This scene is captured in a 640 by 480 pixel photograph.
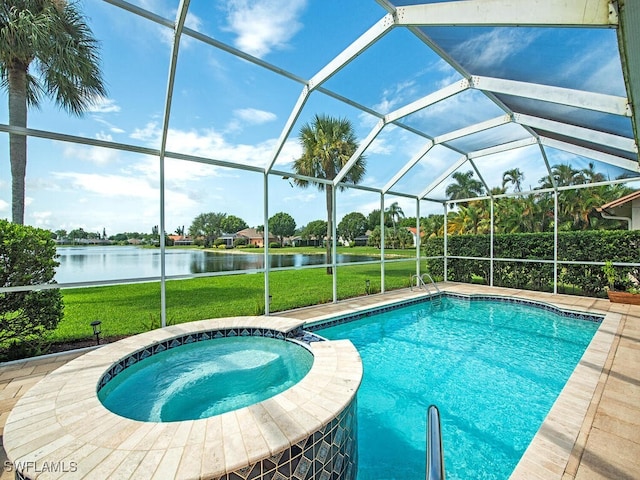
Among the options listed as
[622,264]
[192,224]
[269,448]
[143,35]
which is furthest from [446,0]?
[192,224]

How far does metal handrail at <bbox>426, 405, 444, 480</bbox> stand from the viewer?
3.65 feet

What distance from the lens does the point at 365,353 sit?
561cm

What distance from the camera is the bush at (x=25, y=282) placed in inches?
178

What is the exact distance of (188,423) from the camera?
243 centimetres

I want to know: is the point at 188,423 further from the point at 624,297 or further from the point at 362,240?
the point at 362,240

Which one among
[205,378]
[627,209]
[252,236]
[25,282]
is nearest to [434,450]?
[205,378]

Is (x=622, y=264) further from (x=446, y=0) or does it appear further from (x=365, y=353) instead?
(x=446, y=0)

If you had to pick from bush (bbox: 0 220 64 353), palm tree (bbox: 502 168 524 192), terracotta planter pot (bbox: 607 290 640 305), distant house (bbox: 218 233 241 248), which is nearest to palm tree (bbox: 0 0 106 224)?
bush (bbox: 0 220 64 353)

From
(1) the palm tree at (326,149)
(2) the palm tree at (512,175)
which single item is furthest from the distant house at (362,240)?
(1) the palm tree at (326,149)

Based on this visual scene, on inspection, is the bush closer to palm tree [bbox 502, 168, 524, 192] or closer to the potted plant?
the potted plant

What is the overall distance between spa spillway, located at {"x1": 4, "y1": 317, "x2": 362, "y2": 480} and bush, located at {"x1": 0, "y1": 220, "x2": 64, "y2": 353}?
182 cm

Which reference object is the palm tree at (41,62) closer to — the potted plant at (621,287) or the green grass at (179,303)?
the green grass at (179,303)

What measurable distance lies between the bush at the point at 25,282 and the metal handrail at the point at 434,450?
5.83m

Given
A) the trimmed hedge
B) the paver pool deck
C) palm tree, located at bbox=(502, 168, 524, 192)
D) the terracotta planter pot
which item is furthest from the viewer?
palm tree, located at bbox=(502, 168, 524, 192)
